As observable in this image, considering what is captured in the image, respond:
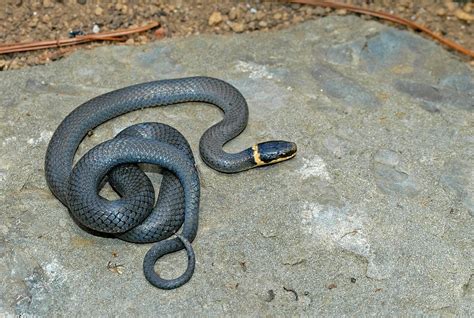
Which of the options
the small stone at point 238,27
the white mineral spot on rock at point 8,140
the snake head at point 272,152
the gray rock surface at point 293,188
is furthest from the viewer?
the small stone at point 238,27

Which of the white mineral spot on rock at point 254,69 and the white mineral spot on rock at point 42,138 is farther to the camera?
the white mineral spot on rock at point 254,69

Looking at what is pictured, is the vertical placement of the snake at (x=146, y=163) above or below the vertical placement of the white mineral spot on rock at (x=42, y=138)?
above

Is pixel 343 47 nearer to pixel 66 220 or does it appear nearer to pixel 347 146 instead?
pixel 347 146

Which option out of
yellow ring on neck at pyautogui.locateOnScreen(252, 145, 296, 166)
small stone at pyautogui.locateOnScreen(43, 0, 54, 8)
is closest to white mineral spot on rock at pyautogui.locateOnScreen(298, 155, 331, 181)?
yellow ring on neck at pyautogui.locateOnScreen(252, 145, 296, 166)

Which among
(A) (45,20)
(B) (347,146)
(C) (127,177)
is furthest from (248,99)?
(A) (45,20)

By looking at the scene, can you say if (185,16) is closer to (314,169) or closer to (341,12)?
(341,12)

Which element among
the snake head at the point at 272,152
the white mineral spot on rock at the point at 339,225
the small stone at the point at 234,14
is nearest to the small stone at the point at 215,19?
the small stone at the point at 234,14

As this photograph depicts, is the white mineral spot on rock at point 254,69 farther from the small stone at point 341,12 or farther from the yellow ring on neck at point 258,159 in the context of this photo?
the small stone at point 341,12
